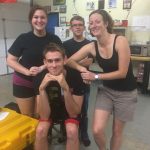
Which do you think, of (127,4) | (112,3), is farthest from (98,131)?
(112,3)

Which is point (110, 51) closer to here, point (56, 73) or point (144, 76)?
point (56, 73)

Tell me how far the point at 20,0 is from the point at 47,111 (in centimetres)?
471

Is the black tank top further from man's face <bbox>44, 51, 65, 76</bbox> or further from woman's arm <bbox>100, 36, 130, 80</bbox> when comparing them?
man's face <bbox>44, 51, 65, 76</bbox>

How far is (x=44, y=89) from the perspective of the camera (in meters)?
1.79

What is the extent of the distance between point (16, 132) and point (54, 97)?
415 millimetres

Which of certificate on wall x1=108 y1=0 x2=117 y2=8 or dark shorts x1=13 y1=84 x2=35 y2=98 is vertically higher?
certificate on wall x1=108 y1=0 x2=117 y2=8

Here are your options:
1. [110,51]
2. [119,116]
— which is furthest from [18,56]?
[119,116]

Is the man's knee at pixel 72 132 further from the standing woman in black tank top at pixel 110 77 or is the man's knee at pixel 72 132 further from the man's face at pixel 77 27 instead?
the man's face at pixel 77 27

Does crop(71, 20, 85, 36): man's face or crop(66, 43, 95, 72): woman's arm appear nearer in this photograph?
crop(66, 43, 95, 72): woman's arm

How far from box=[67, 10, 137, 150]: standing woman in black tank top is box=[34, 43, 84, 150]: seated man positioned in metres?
0.17

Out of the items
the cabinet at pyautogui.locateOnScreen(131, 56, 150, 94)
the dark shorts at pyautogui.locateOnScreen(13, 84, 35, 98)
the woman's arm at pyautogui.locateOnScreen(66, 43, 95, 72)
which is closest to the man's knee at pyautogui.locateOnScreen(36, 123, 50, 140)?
the dark shorts at pyautogui.locateOnScreen(13, 84, 35, 98)

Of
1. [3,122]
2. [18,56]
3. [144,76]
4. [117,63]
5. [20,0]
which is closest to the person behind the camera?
[117,63]

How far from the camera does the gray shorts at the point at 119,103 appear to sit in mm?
1759

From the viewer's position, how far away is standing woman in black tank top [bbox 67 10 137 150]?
1664 millimetres
